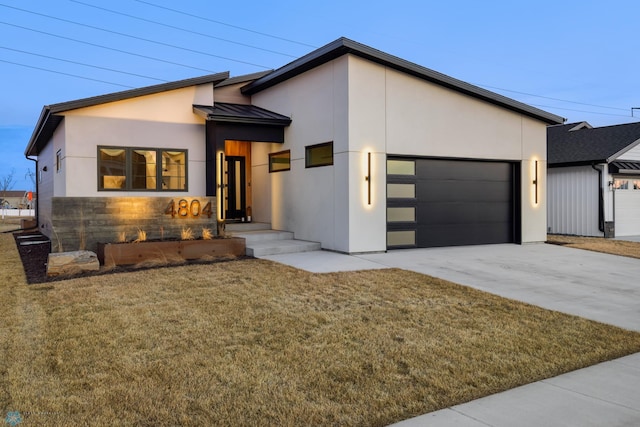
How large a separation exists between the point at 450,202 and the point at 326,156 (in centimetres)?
362

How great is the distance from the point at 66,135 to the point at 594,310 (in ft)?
37.4

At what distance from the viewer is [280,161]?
13492mm

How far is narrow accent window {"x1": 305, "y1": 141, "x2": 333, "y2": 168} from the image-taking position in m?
11.5

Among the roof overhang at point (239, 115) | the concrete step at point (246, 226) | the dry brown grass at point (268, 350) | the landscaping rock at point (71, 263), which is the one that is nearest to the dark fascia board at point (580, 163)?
the roof overhang at point (239, 115)

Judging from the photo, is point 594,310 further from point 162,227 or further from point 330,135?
point 162,227

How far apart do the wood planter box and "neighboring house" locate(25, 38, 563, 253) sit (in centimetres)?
111

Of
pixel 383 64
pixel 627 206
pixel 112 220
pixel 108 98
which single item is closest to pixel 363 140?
pixel 383 64

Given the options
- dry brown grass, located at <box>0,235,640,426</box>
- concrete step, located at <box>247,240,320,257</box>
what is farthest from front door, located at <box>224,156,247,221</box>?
dry brown grass, located at <box>0,235,640,426</box>

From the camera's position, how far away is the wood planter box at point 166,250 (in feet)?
31.2

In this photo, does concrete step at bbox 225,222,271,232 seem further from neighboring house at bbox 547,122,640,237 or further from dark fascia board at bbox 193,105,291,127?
neighboring house at bbox 547,122,640,237

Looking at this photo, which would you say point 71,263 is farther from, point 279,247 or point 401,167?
point 401,167

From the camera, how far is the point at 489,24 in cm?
7831

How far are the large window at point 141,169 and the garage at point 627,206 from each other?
1490cm

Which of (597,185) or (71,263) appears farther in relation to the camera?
(597,185)
